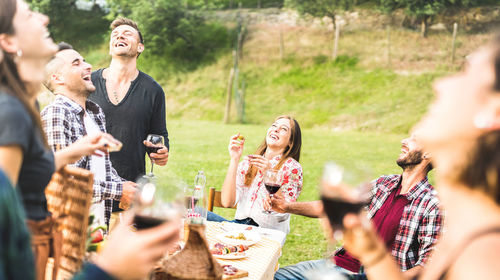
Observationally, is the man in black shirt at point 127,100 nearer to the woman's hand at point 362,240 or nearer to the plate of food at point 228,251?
the plate of food at point 228,251

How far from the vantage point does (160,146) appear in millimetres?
3342

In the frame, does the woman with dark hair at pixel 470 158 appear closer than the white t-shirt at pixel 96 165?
Yes

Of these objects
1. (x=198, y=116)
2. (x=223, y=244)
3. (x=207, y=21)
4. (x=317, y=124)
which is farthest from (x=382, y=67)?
(x=223, y=244)

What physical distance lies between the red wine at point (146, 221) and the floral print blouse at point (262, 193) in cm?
249

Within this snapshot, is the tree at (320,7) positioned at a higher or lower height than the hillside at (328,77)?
higher

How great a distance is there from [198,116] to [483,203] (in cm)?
2163

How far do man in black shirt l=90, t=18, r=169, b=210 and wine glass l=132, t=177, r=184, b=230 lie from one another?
10.6 ft

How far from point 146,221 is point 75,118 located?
85.9 inches

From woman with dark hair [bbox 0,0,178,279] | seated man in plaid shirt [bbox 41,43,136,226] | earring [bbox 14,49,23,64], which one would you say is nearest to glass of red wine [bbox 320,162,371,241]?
woman with dark hair [bbox 0,0,178,279]

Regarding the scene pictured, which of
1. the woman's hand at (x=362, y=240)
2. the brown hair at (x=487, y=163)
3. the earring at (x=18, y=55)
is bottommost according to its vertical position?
the woman's hand at (x=362, y=240)

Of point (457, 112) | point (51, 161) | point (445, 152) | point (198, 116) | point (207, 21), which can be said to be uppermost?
point (207, 21)

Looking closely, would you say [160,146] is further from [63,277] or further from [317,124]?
[317,124]

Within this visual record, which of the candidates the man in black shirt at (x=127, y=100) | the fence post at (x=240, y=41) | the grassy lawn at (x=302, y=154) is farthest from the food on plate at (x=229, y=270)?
the fence post at (x=240, y=41)

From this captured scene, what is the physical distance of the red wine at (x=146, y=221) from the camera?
4.15 ft
